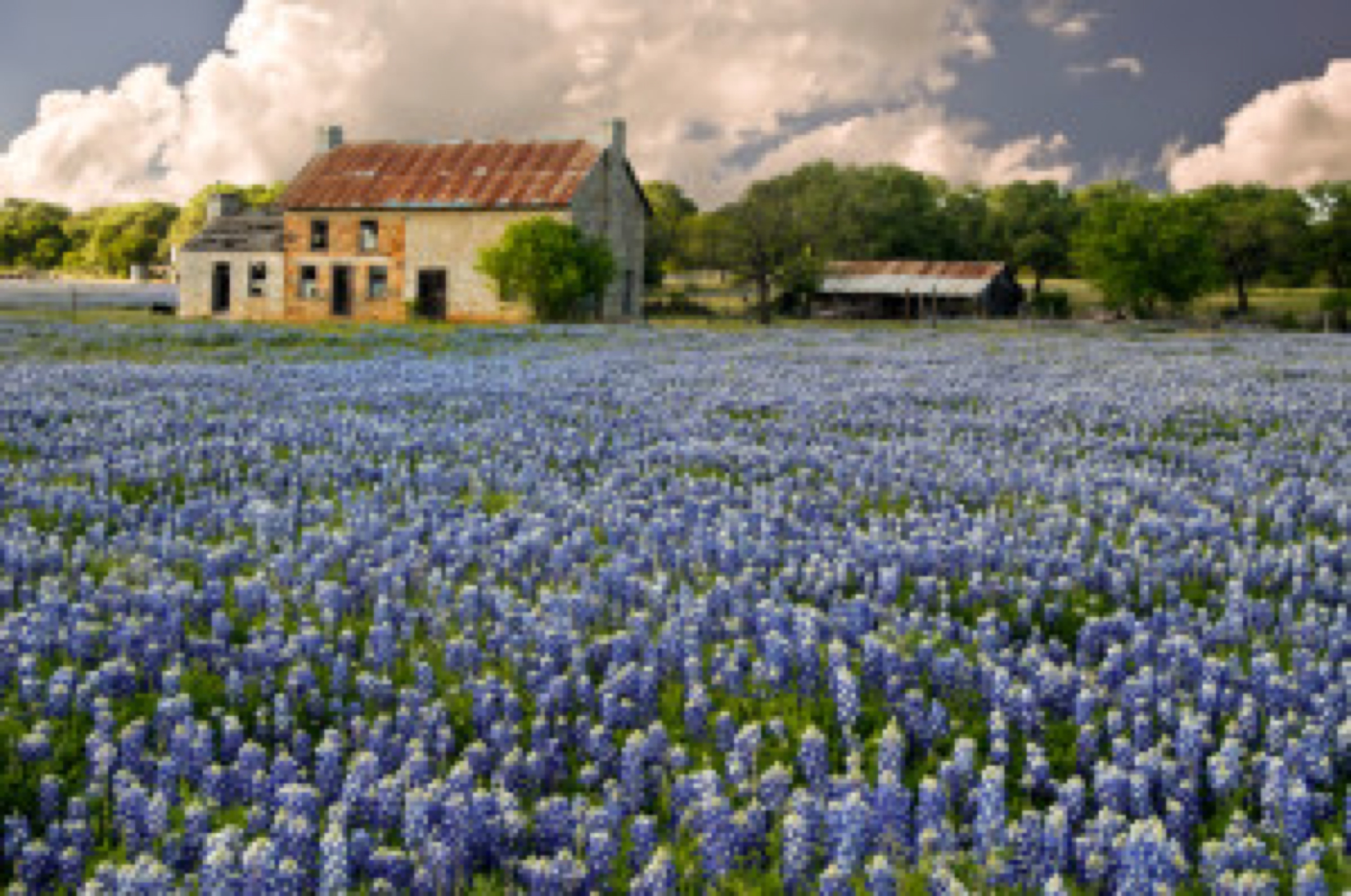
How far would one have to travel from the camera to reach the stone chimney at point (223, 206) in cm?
6538

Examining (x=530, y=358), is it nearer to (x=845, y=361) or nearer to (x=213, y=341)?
(x=845, y=361)

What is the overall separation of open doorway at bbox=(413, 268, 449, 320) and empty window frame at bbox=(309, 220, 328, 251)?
5.89 metres

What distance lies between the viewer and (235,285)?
2363 inches

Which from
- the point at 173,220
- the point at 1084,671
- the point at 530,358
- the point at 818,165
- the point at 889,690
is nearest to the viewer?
the point at 889,690

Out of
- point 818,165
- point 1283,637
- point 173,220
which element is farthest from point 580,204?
point 173,220

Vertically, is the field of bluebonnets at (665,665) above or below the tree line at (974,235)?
below

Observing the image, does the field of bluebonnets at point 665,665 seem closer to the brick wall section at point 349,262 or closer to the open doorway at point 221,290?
the brick wall section at point 349,262

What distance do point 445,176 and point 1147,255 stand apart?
170 feet

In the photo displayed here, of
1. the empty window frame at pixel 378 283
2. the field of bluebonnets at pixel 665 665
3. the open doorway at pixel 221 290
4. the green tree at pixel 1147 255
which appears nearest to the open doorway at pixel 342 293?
the empty window frame at pixel 378 283

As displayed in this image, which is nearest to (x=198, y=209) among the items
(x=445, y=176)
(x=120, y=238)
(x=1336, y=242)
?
(x=120, y=238)

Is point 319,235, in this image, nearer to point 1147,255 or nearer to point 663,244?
point 663,244

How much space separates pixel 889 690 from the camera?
3.80m

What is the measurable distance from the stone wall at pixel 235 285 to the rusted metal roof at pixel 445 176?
3995mm

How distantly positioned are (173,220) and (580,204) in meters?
140
